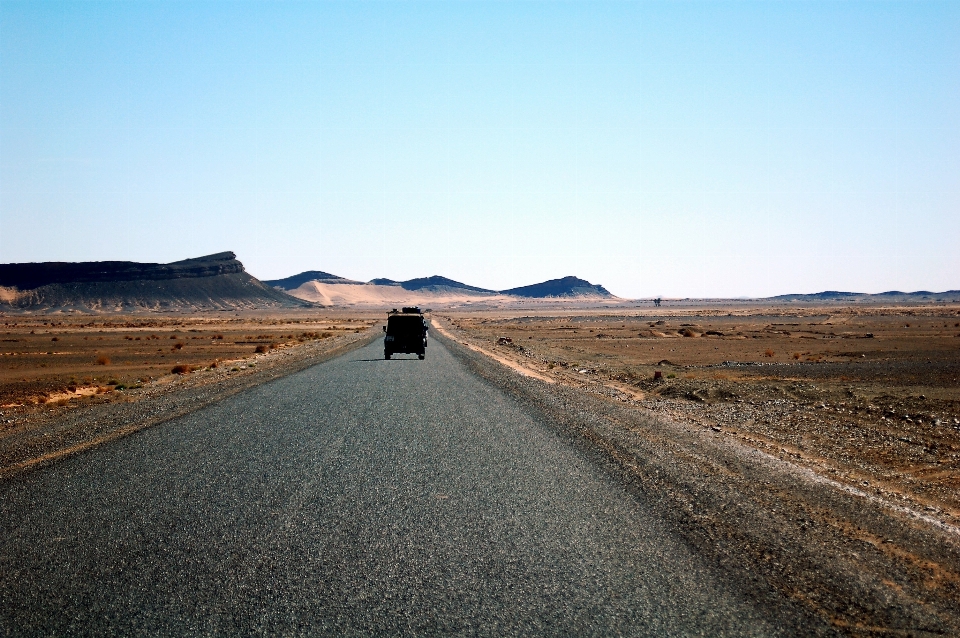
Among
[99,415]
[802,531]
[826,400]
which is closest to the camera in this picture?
[802,531]

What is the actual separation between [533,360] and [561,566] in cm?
3647

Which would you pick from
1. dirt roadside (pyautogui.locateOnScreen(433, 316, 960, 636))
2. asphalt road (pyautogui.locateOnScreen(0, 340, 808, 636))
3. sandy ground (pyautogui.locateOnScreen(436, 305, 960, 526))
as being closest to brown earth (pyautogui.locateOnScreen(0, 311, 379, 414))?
asphalt road (pyautogui.locateOnScreen(0, 340, 808, 636))

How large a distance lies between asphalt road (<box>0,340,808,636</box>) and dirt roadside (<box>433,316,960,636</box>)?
48cm

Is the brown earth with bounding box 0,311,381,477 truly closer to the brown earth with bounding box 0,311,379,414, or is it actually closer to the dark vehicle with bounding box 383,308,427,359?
the brown earth with bounding box 0,311,379,414

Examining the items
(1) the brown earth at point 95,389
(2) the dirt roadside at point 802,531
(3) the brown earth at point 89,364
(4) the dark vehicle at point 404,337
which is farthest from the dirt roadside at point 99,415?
(2) the dirt roadside at point 802,531

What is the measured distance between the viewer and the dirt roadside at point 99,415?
44.7 ft

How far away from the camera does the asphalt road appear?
5.86 m

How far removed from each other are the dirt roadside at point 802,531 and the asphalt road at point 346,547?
0.48 metres

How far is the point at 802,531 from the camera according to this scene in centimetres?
818

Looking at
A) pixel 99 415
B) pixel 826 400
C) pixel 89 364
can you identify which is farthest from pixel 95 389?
pixel 826 400

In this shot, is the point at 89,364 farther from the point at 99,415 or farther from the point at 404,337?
the point at 99,415

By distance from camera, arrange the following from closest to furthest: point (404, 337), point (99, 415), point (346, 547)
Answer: point (346, 547)
point (99, 415)
point (404, 337)

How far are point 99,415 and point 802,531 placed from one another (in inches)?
669

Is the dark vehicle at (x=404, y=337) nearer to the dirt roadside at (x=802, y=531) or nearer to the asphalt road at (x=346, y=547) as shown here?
the dirt roadside at (x=802, y=531)
